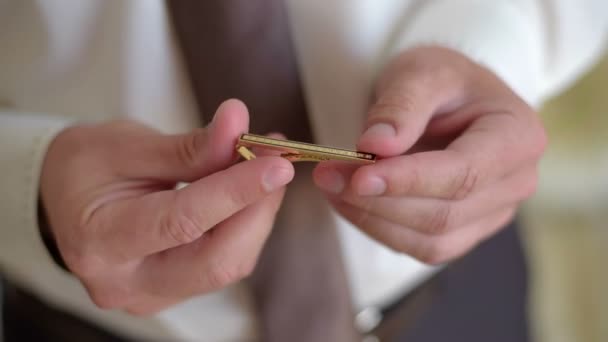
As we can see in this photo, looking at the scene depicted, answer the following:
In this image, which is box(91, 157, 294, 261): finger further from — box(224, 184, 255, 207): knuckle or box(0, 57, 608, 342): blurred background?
box(0, 57, 608, 342): blurred background

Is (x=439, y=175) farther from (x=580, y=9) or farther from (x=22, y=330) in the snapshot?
(x=22, y=330)

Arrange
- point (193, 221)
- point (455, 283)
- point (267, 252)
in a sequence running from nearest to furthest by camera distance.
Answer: point (193, 221) → point (267, 252) → point (455, 283)

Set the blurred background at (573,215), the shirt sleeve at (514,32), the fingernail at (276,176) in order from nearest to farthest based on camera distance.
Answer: the fingernail at (276,176) → the shirt sleeve at (514,32) → the blurred background at (573,215)

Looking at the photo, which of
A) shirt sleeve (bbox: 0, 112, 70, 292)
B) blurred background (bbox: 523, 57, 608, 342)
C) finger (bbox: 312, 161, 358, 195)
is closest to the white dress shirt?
shirt sleeve (bbox: 0, 112, 70, 292)

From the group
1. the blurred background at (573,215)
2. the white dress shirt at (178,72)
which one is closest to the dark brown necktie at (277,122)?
the white dress shirt at (178,72)

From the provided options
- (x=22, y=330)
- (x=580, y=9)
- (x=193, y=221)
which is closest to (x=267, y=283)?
(x=193, y=221)

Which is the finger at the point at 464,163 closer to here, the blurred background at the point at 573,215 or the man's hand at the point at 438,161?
the man's hand at the point at 438,161
